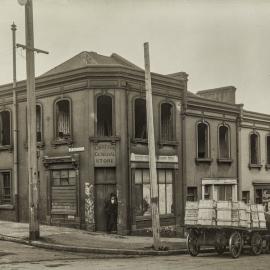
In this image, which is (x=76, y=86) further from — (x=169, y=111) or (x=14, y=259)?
(x=14, y=259)

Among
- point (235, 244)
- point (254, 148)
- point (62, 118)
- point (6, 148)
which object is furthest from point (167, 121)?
point (235, 244)

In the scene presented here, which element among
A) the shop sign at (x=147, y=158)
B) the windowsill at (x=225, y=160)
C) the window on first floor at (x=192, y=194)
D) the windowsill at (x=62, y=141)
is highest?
the windowsill at (x=62, y=141)

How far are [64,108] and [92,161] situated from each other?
10.2 feet

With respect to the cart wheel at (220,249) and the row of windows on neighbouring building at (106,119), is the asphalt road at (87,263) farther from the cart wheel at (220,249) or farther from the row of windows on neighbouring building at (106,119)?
the row of windows on neighbouring building at (106,119)

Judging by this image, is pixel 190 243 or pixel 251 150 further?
pixel 251 150

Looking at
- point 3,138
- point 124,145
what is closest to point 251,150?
point 124,145

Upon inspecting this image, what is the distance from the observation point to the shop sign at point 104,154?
22.9 metres

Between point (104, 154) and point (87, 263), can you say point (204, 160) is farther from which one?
point (87, 263)

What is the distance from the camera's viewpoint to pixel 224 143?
100ft

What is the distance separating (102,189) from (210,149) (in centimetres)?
833

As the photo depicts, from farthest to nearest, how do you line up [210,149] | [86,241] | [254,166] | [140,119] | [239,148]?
[254,166] < [239,148] < [210,149] < [140,119] < [86,241]

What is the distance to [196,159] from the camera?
28.0 m

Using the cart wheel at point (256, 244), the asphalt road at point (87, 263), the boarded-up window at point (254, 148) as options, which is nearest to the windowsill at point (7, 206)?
the asphalt road at point (87, 263)

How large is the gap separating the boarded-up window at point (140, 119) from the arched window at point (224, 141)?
7097 millimetres
